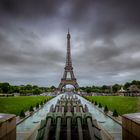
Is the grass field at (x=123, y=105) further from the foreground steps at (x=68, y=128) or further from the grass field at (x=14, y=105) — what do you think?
the foreground steps at (x=68, y=128)

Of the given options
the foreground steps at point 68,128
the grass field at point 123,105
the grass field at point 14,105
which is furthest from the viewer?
the grass field at point 14,105

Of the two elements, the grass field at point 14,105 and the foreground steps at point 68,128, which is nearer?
the foreground steps at point 68,128

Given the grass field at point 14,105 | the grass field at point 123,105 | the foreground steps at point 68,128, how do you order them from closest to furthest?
the foreground steps at point 68,128 < the grass field at point 123,105 < the grass field at point 14,105

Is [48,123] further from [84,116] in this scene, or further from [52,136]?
[84,116]

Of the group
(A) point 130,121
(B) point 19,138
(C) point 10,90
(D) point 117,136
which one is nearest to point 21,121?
(B) point 19,138

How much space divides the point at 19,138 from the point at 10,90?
70911mm

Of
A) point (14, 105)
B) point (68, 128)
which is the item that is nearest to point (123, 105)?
point (14, 105)

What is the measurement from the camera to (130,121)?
6090mm

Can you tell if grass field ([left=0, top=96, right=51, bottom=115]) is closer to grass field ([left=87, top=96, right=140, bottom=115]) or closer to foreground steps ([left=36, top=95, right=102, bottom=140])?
grass field ([left=87, top=96, right=140, bottom=115])

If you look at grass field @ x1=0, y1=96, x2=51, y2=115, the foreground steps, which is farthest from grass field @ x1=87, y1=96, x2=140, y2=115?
the foreground steps

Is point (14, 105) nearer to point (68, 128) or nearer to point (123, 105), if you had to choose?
point (123, 105)

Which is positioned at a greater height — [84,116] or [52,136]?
[84,116]

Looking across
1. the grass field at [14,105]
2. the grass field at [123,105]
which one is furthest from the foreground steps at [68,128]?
the grass field at [14,105]

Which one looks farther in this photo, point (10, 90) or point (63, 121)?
point (10, 90)
